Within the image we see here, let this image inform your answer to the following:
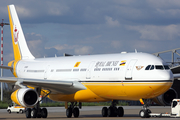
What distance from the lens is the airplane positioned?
24281mm

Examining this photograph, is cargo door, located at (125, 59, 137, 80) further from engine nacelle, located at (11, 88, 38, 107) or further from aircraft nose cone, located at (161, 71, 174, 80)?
engine nacelle, located at (11, 88, 38, 107)

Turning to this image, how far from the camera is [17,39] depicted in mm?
38312

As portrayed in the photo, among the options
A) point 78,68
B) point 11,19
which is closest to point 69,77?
point 78,68

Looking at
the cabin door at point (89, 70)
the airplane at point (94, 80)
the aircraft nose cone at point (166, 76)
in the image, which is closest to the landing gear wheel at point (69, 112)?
the airplane at point (94, 80)

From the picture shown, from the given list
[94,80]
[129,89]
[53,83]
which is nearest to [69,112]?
[53,83]

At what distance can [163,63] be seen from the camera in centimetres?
2469

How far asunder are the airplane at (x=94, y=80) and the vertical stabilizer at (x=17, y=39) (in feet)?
8.50

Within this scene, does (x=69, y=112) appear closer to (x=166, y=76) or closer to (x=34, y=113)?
(x=34, y=113)

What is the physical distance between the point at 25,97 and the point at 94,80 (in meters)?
5.37

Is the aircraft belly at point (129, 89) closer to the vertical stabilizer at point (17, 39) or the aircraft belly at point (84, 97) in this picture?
the aircraft belly at point (84, 97)

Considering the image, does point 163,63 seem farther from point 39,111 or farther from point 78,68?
point 39,111

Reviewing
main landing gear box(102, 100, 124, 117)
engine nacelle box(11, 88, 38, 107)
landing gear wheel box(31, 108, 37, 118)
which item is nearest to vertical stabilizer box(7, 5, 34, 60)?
landing gear wheel box(31, 108, 37, 118)

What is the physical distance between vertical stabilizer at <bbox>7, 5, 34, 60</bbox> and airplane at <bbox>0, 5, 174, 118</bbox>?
2.59 metres

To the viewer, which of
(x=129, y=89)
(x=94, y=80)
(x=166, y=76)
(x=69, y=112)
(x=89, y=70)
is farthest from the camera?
(x=69, y=112)
